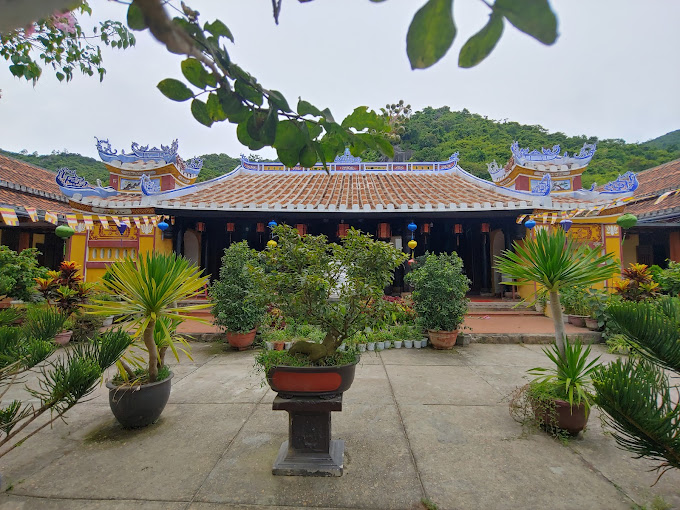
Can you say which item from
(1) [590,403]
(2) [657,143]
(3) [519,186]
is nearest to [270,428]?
(1) [590,403]

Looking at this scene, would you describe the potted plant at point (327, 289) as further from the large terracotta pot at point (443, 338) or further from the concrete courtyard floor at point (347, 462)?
the large terracotta pot at point (443, 338)

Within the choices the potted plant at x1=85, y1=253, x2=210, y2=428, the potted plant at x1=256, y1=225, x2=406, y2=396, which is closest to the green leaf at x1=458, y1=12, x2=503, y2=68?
the potted plant at x1=256, y1=225, x2=406, y2=396

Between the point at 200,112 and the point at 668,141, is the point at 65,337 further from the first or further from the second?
the point at 668,141

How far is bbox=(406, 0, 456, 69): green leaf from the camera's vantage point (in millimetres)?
647

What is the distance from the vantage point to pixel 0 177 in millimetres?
9383

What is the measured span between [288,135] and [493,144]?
2446cm

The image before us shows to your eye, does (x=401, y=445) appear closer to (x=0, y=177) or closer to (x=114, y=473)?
(x=114, y=473)

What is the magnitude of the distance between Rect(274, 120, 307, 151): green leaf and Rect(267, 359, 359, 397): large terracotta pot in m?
1.55

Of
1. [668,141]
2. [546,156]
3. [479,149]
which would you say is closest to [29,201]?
[546,156]

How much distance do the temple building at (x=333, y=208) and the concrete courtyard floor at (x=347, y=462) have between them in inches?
194

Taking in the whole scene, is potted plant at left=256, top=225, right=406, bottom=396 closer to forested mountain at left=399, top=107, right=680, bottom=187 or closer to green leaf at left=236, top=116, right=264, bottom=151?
green leaf at left=236, top=116, right=264, bottom=151

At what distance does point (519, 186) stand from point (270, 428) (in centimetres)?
864

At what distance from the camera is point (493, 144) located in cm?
2217

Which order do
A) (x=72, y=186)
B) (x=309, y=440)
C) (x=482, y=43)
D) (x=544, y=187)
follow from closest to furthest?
1. (x=482, y=43)
2. (x=309, y=440)
3. (x=544, y=187)
4. (x=72, y=186)
